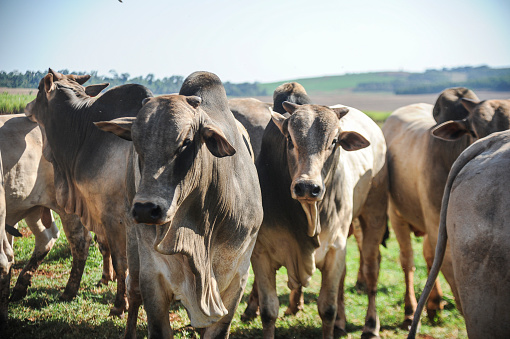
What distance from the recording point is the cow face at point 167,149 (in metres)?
3.23

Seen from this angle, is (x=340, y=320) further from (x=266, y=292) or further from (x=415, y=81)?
(x=415, y=81)

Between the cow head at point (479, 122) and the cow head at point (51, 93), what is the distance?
3891mm

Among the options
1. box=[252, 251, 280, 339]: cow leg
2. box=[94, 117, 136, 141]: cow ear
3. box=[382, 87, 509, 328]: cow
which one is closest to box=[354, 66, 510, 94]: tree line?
box=[382, 87, 509, 328]: cow

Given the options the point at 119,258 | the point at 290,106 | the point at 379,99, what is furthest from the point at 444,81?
the point at 119,258

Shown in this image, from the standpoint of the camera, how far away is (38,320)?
5.45 m

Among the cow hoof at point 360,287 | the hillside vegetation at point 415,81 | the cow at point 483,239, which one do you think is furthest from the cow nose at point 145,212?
the hillside vegetation at point 415,81

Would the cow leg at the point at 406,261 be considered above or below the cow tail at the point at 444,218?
below

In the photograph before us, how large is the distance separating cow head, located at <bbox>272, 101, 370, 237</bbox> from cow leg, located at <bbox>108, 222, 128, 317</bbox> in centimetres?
186

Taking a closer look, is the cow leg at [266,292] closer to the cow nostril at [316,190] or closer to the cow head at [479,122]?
the cow nostril at [316,190]

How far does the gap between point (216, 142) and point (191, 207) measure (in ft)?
1.68

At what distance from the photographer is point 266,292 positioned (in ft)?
16.7

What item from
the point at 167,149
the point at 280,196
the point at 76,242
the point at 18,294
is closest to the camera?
the point at 167,149

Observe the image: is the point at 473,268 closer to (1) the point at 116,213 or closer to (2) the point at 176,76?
(1) the point at 116,213

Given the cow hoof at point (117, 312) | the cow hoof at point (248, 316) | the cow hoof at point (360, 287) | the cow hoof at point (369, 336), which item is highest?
the cow hoof at point (117, 312)
